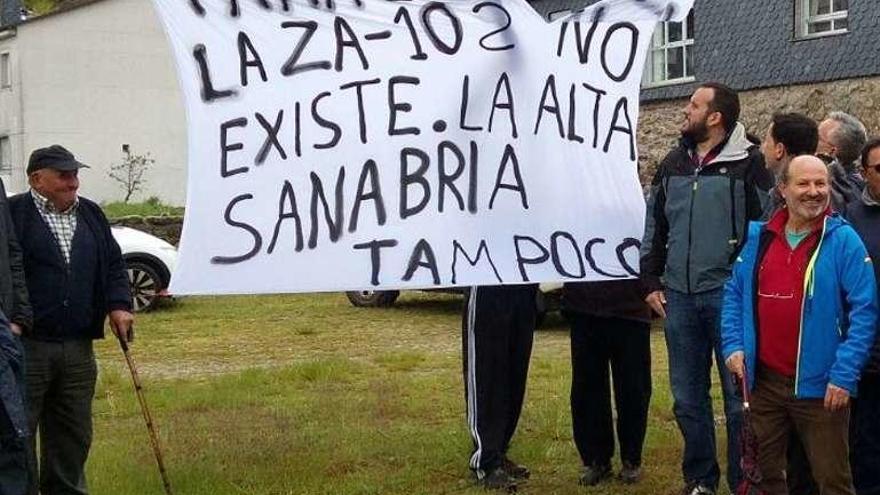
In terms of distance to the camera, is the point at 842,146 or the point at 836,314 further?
the point at 842,146

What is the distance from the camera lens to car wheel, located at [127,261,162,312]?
633 inches

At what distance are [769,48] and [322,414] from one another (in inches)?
501

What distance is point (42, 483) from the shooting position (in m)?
6.13

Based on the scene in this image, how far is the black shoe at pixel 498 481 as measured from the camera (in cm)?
654

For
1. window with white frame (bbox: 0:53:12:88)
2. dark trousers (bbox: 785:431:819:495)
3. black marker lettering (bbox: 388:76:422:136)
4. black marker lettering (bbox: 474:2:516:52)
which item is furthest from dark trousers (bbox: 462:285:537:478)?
window with white frame (bbox: 0:53:12:88)

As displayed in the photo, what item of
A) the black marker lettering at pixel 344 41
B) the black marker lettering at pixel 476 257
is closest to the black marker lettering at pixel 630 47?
the black marker lettering at pixel 476 257

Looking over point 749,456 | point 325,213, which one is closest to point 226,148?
point 325,213

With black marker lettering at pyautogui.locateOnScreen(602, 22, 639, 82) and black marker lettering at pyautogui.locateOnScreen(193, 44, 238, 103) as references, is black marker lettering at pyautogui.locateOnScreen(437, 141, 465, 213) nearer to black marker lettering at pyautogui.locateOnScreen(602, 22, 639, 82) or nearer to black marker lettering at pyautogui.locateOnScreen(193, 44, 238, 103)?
black marker lettering at pyautogui.locateOnScreen(602, 22, 639, 82)

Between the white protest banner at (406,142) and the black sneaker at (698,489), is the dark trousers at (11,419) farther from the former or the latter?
the black sneaker at (698,489)

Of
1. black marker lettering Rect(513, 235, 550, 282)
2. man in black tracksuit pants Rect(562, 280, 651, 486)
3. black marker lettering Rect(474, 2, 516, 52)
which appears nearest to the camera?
black marker lettering Rect(513, 235, 550, 282)

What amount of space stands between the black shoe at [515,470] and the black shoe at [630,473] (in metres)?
0.52

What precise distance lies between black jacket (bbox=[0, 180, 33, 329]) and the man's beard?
3.20m

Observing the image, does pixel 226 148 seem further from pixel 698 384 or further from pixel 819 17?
pixel 819 17

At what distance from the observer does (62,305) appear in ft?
19.6
